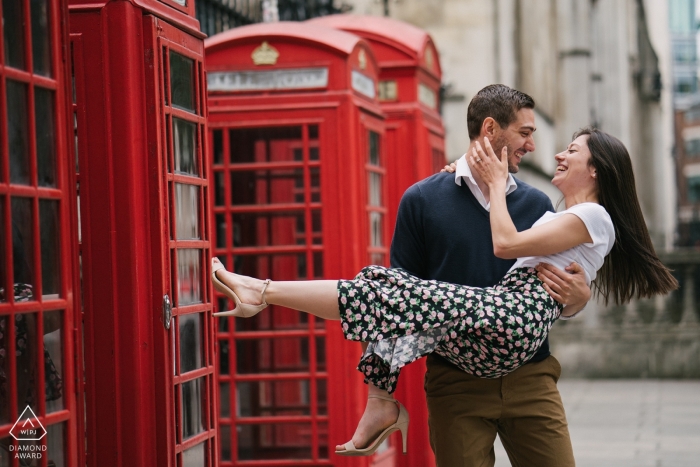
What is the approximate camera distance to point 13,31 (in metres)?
3.07

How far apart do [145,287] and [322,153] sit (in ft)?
7.06

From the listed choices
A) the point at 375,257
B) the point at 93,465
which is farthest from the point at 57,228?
the point at 375,257

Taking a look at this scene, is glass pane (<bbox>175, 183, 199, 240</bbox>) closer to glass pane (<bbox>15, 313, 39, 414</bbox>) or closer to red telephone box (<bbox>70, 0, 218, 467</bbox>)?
red telephone box (<bbox>70, 0, 218, 467</bbox>)

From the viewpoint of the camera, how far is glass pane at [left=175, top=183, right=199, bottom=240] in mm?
3951

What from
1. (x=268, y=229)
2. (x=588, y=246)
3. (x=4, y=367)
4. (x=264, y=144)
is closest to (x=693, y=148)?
(x=268, y=229)

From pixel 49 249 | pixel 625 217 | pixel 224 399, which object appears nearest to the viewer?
pixel 49 249

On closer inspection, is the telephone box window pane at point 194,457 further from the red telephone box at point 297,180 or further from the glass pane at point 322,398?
the glass pane at point 322,398

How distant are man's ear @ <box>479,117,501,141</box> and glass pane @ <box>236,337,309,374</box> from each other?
9.11 ft

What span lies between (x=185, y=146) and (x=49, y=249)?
93 centimetres

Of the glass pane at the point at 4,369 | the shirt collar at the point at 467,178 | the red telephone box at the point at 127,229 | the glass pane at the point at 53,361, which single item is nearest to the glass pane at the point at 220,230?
the red telephone box at the point at 127,229

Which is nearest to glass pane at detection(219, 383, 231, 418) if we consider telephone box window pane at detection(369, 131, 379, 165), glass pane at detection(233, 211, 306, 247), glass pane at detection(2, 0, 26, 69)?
glass pane at detection(233, 211, 306, 247)

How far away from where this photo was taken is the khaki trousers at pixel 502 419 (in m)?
3.72

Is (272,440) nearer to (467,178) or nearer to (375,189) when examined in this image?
(375,189)

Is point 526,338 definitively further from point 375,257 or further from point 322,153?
point 375,257
